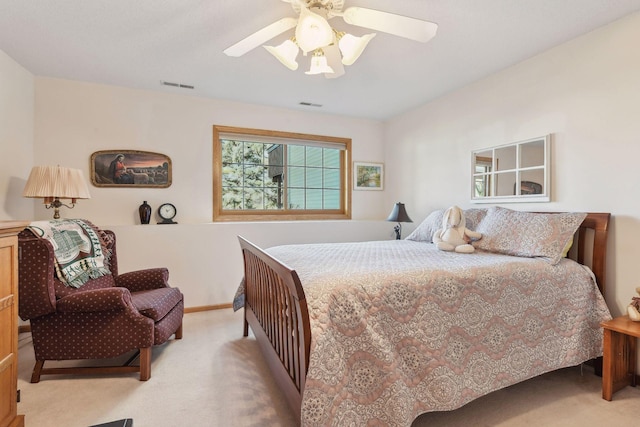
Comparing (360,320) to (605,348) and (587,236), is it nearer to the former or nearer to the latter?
(605,348)

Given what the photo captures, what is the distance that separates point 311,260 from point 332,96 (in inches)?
89.6

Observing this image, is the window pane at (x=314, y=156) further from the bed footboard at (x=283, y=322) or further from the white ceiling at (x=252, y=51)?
the bed footboard at (x=283, y=322)

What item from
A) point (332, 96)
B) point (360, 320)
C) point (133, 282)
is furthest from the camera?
point (332, 96)

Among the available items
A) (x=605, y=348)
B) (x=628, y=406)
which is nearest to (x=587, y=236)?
(x=605, y=348)

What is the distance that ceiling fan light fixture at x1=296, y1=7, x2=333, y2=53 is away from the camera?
5.44 ft

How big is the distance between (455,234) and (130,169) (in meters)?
3.30

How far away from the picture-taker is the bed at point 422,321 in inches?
54.6

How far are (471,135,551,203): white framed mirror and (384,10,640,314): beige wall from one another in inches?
2.3

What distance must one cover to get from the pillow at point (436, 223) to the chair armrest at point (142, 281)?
2.42 m

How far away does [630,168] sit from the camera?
2.12m

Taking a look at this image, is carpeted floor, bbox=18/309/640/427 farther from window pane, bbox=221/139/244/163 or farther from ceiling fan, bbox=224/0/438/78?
window pane, bbox=221/139/244/163

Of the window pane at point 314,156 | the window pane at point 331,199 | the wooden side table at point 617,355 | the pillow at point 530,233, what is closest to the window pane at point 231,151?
the window pane at point 314,156

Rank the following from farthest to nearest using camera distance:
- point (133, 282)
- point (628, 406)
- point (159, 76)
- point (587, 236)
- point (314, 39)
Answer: point (159, 76), point (133, 282), point (587, 236), point (628, 406), point (314, 39)

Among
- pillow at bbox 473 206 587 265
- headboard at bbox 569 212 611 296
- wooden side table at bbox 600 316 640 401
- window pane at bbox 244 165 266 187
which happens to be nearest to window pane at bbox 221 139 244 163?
window pane at bbox 244 165 266 187
